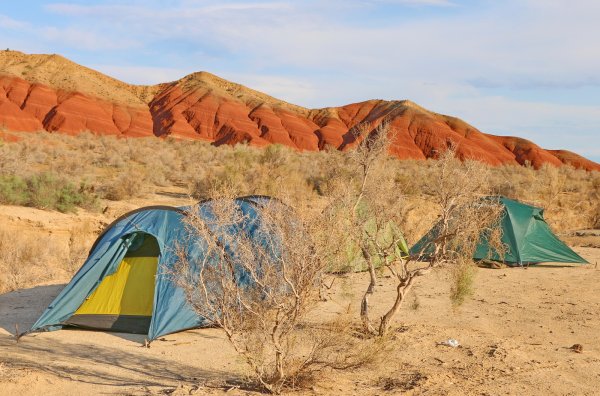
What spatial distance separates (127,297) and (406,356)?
13.5 ft

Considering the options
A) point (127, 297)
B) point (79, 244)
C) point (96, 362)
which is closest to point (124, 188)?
point (79, 244)

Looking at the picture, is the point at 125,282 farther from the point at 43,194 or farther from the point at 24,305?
the point at 43,194

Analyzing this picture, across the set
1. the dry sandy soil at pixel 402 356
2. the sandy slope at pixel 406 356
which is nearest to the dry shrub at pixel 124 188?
the dry sandy soil at pixel 402 356

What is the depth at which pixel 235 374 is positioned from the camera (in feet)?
20.6

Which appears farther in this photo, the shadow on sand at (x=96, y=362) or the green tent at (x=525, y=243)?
the green tent at (x=525, y=243)

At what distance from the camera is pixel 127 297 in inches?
324

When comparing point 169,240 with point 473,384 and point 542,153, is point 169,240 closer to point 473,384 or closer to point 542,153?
point 473,384

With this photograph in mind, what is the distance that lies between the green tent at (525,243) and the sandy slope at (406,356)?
2.87 m

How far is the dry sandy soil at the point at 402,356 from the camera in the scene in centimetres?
583

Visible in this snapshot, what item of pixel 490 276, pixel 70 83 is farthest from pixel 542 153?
pixel 490 276

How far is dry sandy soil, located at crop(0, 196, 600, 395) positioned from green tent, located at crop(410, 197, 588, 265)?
2.79 meters

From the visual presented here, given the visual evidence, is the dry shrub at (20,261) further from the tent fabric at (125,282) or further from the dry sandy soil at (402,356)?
the tent fabric at (125,282)

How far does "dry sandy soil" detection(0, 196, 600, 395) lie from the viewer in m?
5.83

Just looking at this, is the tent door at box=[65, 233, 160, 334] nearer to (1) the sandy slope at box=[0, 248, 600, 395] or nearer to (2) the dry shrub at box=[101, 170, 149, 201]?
(1) the sandy slope at box=[0, 248, 600, 395]
